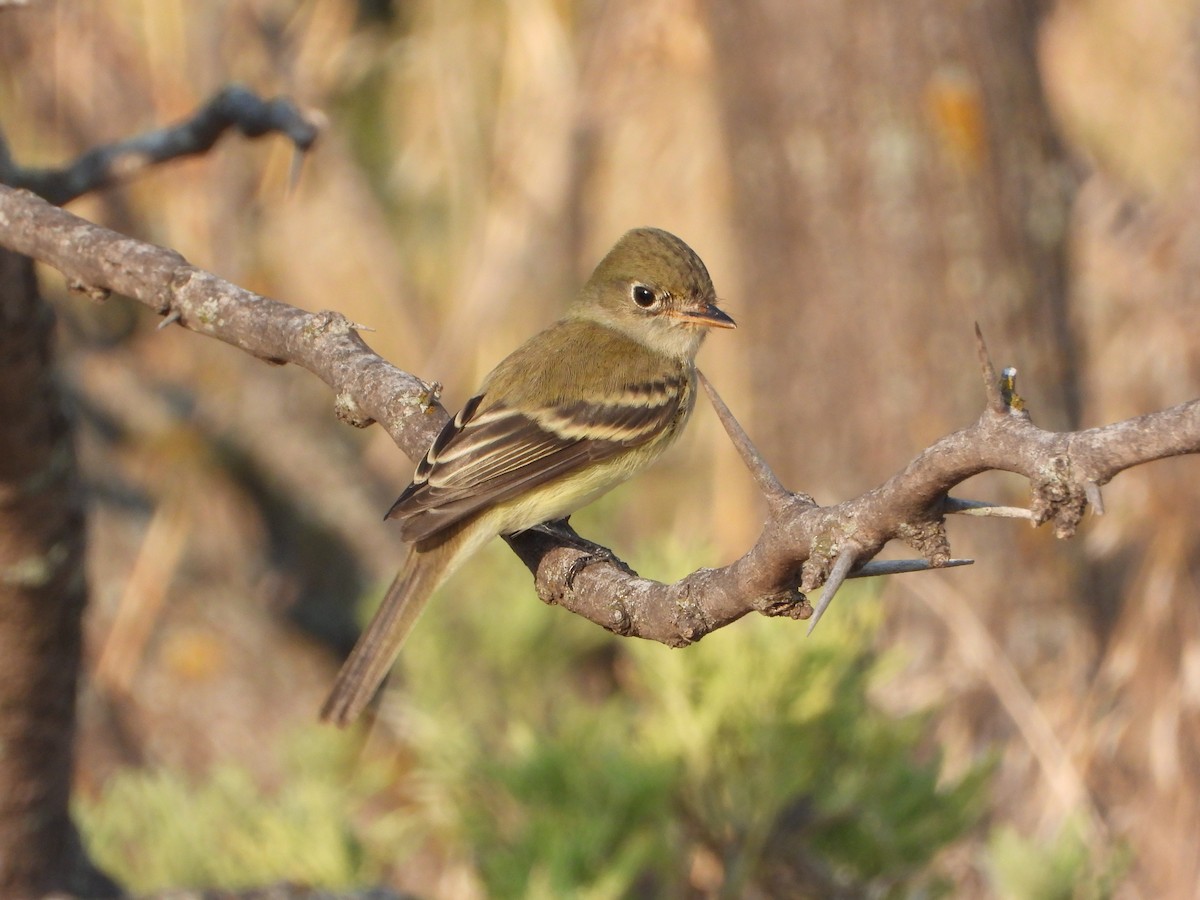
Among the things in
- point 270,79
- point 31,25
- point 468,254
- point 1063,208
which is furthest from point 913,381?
point 31,25

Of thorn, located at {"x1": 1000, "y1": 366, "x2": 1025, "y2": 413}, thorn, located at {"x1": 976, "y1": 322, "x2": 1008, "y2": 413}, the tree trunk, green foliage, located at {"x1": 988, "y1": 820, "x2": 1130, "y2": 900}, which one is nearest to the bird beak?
green foliage, located at {"x1": 988, "y1": 820, "x2": 1130, "y2": 900}

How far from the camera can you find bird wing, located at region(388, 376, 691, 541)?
10.7ft

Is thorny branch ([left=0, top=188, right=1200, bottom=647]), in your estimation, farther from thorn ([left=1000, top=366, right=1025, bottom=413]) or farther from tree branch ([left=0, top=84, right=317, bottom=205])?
tree branch ([left=0, top=84, right=317, bottom=205])

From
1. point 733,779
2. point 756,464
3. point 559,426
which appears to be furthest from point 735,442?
point 733,779

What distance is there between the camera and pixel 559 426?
3.74 meters

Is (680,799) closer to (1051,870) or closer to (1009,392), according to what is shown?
(1051,870)

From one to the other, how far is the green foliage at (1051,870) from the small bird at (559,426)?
1.43 metres

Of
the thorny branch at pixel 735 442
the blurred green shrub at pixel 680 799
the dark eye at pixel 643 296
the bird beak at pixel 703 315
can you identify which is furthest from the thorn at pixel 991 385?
the dark eye at pixel 643 296

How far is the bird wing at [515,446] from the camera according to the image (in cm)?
328

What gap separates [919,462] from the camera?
176cm

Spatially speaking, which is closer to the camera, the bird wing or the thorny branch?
the thorny branch

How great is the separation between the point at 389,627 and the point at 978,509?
1852mm

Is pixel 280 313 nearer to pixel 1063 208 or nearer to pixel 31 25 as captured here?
pixel 1063 208

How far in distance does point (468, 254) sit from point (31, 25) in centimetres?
273
